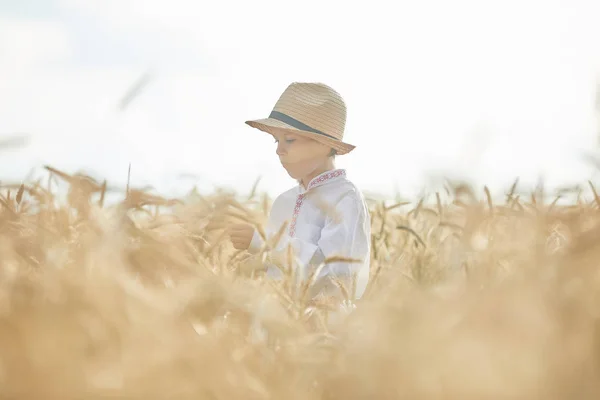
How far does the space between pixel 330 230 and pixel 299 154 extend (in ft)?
0.82

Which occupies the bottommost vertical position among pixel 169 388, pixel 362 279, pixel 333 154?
pixel 362 279

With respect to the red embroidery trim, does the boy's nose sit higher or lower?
higher

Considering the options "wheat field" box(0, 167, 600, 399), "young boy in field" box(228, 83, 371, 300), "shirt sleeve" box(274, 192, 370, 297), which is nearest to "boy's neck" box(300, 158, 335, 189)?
"young boy in field" box(228, 83, 371, 300)

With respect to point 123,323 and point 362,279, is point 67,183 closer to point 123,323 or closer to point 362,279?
point 123,323

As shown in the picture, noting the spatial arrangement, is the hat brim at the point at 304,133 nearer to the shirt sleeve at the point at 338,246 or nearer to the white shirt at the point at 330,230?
the white shirt at the point at 330,230

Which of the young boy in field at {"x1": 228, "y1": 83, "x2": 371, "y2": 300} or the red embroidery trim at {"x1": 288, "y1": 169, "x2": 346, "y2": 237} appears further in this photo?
the red embroidery trim at {"x1": 288, "y1": 169, "x2": 346, "y2": 237}

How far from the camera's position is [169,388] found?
19.9 inches

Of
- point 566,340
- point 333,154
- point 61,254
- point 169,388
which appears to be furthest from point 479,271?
point 333,154

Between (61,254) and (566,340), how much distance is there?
57cm

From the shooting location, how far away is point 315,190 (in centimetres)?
186

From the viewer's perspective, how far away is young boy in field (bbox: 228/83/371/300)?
1.69 metres

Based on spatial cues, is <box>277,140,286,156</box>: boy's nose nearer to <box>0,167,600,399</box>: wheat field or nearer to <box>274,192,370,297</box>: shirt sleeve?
<box>274,192,370,297</box>: shirt sleeve

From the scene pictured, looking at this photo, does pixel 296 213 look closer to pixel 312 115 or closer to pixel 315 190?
pixel 315 190

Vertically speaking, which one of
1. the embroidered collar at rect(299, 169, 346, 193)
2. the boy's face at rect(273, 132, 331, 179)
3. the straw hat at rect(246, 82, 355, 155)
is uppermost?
the straw hat at rect(246, 82, 355, 155)
